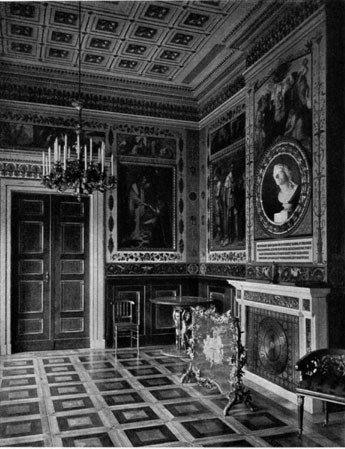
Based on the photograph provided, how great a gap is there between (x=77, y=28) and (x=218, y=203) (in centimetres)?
372

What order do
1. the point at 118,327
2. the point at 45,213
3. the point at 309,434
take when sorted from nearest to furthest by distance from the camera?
the point at 309,434
the point at 118,327
the point at 45,213

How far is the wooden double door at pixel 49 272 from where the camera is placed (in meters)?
7.96

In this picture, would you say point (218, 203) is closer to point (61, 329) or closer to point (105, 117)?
point (105, 117)

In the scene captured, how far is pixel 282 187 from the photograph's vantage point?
561 centimetres

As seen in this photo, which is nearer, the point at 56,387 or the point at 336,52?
the point at 336,52

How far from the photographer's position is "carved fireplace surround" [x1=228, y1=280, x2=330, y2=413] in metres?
4.70

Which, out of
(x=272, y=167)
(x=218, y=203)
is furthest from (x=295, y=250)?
(x=218, y=203)

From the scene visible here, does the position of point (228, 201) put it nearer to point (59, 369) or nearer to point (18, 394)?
point (59, 369)

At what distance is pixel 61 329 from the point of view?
322 inches

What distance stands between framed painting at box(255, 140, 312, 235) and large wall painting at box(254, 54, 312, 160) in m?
0.14

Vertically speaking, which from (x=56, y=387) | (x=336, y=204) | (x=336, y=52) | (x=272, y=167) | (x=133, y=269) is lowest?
(x=56, y=387)

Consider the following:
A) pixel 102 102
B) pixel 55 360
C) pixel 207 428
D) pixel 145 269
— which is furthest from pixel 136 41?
pixel 207 428

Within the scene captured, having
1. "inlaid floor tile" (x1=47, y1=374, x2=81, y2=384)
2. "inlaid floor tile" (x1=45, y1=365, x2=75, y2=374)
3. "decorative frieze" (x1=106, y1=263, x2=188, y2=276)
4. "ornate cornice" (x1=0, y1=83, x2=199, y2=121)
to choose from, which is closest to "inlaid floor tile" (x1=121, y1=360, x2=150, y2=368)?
"inlaid floor tile" (x1=45, y1=365, x2=75, y2=374)

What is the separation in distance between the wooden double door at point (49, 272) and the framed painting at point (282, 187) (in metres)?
3.58
